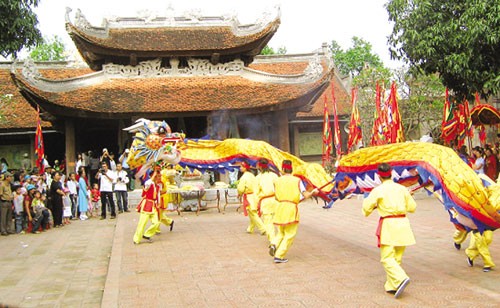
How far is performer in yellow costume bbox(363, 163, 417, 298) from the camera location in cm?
616

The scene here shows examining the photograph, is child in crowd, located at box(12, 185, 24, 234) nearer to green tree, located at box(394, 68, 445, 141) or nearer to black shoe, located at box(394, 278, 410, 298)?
black shoe, located at box(394, 278, 410, 298)

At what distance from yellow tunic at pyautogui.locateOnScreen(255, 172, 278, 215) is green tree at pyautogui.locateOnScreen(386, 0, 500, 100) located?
13.9 ft

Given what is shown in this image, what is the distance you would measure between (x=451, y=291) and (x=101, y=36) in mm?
17753

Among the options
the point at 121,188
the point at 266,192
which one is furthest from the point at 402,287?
the point at 121,188

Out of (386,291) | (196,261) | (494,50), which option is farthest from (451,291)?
(494,50)

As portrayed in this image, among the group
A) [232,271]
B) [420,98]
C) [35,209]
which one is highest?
[420,98]

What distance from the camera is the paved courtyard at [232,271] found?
6203mm

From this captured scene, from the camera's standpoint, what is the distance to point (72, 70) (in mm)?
28422

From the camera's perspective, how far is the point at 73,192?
52.0 ft

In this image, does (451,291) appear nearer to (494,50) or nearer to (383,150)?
(383,150)

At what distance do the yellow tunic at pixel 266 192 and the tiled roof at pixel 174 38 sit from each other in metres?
12.1

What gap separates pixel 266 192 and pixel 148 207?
2.53m

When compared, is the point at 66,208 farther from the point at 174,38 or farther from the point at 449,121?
the point at 449,121

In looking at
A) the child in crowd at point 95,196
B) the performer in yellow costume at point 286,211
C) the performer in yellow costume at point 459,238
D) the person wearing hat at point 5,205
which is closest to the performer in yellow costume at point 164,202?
the performer in yellow costume at point 286,211
